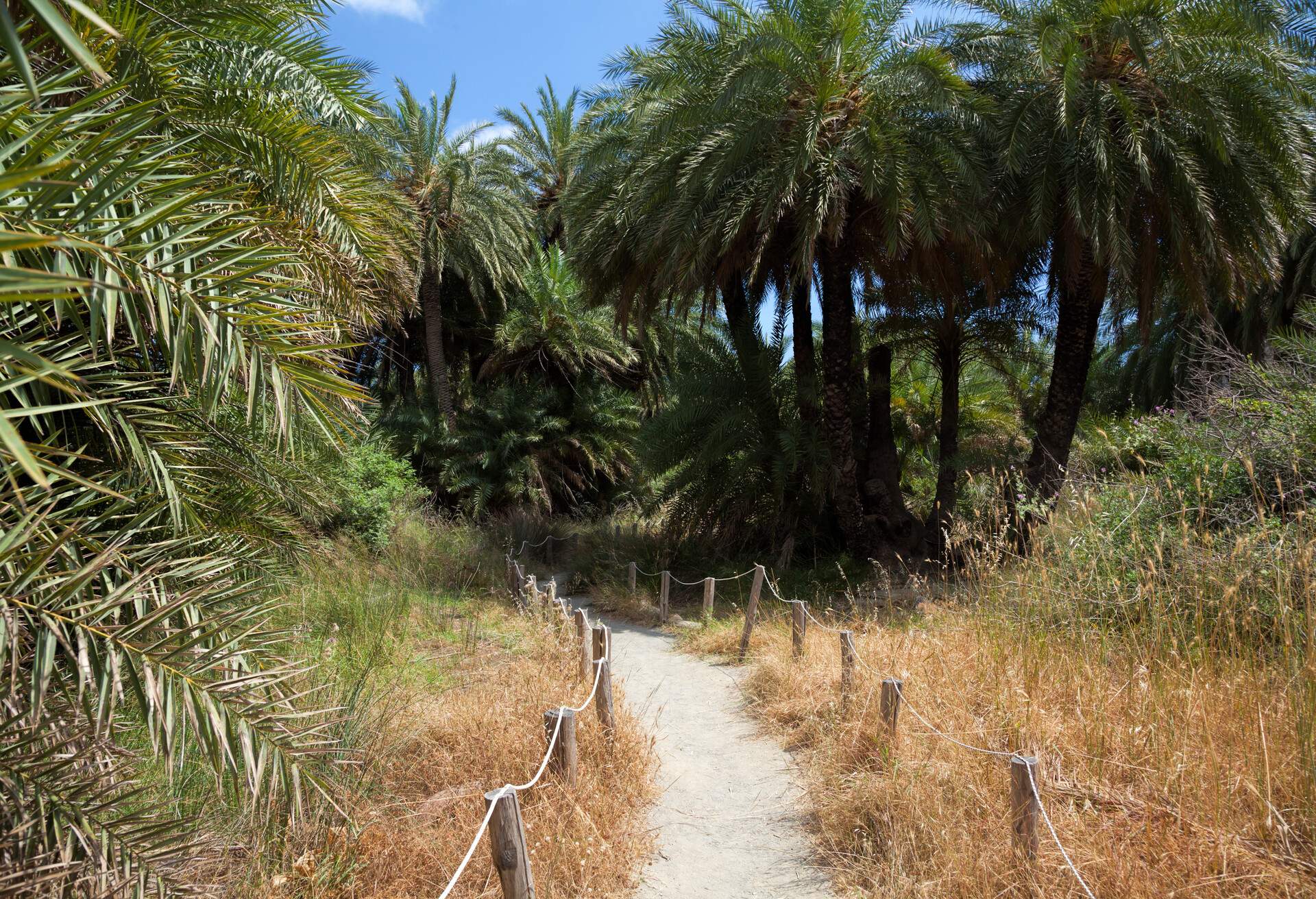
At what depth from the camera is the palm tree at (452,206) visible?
17.8m

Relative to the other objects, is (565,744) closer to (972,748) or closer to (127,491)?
(972,748)

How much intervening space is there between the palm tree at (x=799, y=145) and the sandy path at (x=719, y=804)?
513cm

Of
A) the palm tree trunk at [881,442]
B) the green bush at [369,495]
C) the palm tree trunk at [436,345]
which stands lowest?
the green bush at [369,495]

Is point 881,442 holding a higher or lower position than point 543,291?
lower

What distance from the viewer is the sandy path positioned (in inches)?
159

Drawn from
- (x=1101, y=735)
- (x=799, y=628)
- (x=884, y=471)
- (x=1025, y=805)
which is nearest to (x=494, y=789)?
(x=1025, y=805)

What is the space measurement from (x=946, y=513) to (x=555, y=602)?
22.3 feet

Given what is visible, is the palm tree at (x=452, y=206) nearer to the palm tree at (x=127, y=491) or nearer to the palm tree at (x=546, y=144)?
the palm tree at (x=546, y=144)

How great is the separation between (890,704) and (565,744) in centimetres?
192

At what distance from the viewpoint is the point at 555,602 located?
9.34m

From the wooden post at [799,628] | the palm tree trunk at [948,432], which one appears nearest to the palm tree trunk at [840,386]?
the palm tree trunk at [948,432]

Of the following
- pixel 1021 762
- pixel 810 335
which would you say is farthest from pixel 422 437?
pixel 1021 762

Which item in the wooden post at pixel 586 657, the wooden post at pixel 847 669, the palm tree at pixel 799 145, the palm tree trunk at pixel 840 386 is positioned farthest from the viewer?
the palm tree trunk at pixel 840 386

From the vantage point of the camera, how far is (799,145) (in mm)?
9539
